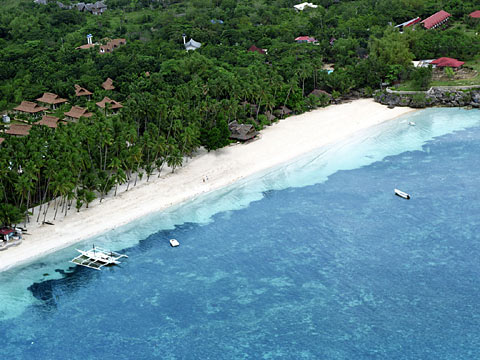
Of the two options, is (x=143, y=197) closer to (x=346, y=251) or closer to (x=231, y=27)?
(x=346, y=251)

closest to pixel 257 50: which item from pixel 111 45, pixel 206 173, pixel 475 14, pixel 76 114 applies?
pixel 111 45

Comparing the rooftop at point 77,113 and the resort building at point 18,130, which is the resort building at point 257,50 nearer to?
the rooftop at point 77,113

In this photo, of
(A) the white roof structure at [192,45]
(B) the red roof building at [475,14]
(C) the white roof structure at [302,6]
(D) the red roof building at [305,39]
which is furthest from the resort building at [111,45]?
(B) the red roof building at [475,14]

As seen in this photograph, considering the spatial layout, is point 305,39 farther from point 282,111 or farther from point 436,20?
point 282,111

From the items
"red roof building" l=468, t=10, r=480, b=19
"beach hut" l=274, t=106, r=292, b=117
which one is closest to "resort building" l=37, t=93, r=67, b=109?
"beach hut" l=274, t=106, r=292, b=117

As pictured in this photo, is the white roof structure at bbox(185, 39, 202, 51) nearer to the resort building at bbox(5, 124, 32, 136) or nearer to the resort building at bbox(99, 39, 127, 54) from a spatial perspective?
the resort building at bbox(99, 39, 127, 54)

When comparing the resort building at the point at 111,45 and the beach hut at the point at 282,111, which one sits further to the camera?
the resort building at the point at 111,45

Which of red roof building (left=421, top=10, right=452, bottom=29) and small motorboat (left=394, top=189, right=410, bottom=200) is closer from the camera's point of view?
small motorboat (left=394, top=189, right=410, bottom=200)
